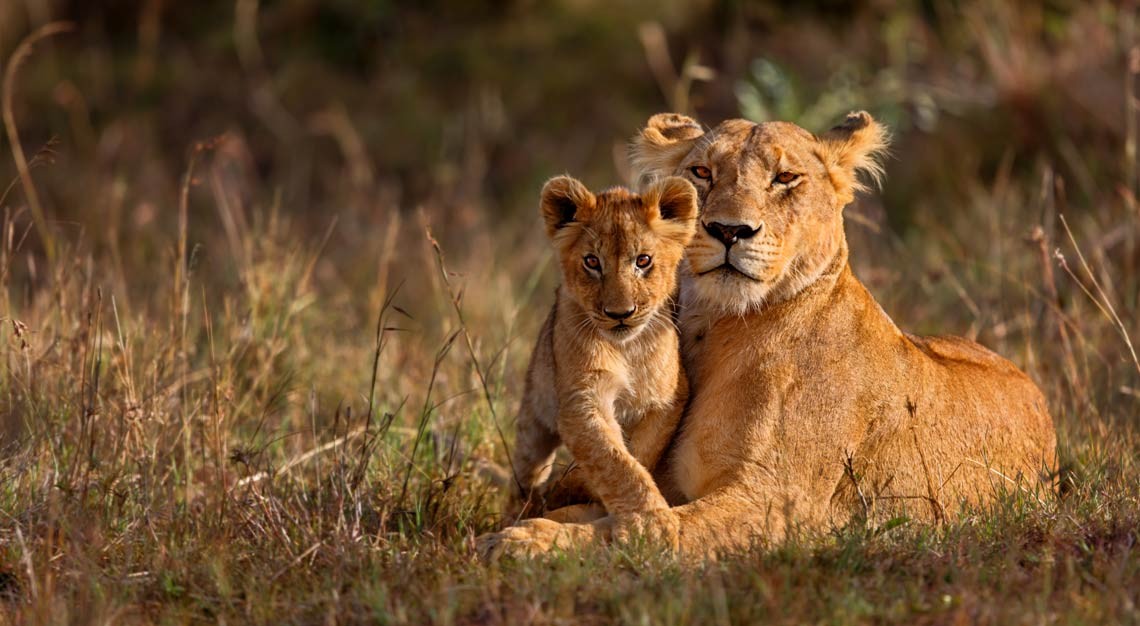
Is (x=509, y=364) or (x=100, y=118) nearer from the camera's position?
(x=509, y=364)

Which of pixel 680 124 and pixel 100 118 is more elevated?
pixel 680 124

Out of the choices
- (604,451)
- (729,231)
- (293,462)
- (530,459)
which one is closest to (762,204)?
(729,231)

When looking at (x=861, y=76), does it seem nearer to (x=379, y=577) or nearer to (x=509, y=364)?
(x=509, y=364)

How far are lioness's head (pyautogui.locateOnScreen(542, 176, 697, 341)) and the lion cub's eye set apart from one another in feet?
1.30

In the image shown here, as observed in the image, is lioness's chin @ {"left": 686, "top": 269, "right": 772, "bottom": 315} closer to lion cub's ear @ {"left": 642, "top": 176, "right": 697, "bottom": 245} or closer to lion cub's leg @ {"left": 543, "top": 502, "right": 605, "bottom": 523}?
lion cub's ear @ {"left": 642, "top": 176, "right": 697, "bottom": 245}

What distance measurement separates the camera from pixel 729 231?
5125 mm

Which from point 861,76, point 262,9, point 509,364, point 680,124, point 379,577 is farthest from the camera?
point 262,9

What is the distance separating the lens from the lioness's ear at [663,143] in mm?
5734

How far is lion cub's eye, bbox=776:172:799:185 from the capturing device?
5328 mm

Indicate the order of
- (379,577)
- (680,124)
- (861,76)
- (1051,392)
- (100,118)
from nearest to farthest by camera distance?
(379,577) → (680,124) → (1051,392) → (861,76) → (100,118)

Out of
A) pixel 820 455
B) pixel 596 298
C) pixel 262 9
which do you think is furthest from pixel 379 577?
pixel 262 9

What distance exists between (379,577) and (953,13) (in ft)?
30.6

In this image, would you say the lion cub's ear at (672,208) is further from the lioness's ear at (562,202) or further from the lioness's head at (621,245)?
the lioness's ear at (562,202)

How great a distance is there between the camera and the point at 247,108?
14883 mm
